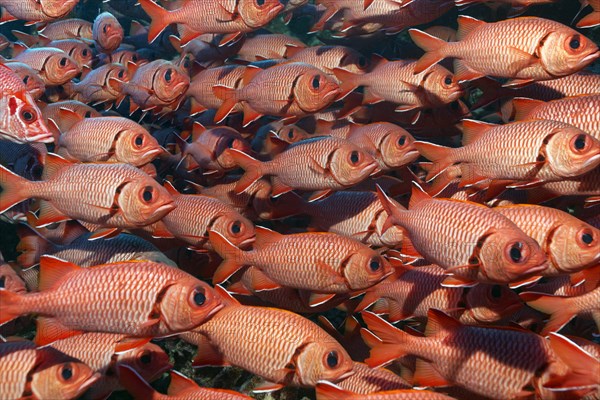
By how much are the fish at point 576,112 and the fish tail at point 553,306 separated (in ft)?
4.35

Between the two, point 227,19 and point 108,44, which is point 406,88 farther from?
point 108,44

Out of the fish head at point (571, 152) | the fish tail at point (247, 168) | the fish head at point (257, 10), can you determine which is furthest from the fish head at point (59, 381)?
the fish head at point (257, 10)

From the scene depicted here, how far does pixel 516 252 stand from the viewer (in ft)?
9.98

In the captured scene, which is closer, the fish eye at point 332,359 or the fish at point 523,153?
the fish eye at point 332,359

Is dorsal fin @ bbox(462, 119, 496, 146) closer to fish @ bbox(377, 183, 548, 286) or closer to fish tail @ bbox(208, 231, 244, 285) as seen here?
fish @ bbox(377, 183, 548, 286)

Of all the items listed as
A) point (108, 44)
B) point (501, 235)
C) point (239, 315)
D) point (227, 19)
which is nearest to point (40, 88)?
point (108, 44)

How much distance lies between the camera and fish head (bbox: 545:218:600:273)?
322 centimetres

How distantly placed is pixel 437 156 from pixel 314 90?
4.37ft

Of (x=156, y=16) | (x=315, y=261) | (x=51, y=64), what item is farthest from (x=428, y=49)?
(x=51, y=64)

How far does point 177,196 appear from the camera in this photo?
469 cm

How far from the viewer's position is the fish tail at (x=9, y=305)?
2.91m

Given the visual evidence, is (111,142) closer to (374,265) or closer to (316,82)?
(316,82)

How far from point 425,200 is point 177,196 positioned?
222cm

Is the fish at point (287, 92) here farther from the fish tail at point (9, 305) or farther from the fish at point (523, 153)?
the fish tail at point (9, 305)
